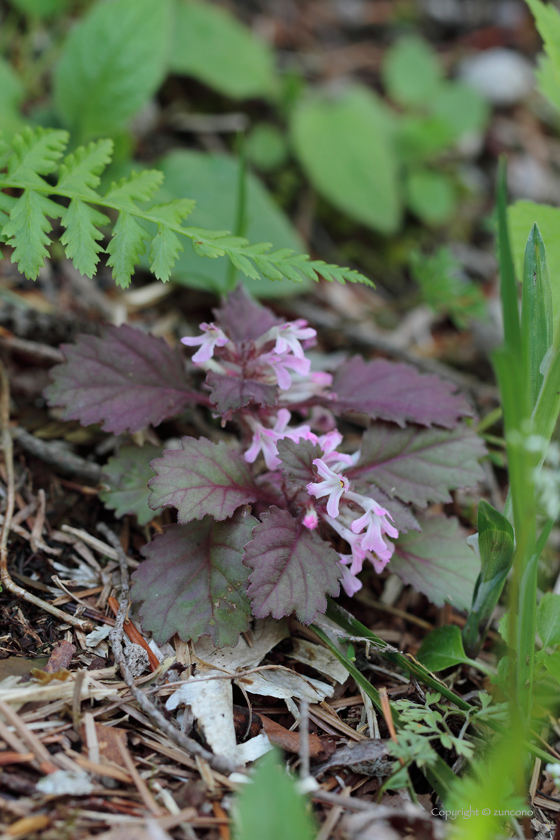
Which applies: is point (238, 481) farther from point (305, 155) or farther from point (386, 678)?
point (305, 155)

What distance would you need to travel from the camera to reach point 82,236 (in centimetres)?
188

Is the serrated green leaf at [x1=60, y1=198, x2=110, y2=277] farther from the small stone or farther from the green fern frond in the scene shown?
the small stone

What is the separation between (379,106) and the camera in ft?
13.9

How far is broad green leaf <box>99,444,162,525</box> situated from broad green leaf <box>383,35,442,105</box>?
3.35 m

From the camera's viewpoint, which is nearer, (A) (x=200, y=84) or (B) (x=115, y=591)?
(B) (x=115, y=591)

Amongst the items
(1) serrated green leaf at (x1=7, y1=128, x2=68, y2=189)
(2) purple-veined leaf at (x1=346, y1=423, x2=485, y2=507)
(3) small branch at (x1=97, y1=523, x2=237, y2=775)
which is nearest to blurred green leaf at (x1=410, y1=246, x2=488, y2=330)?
(2) purple-veined leaf at (x1=346, y1=423, x2=485, y2=507)

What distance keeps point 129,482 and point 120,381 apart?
340 millimetres

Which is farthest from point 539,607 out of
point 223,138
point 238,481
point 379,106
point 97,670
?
point 379,106

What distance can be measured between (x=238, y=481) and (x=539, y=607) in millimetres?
997

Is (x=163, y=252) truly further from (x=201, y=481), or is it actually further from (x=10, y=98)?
(x=10, y=98)

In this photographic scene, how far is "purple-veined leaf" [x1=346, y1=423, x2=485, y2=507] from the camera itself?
204 centimetres

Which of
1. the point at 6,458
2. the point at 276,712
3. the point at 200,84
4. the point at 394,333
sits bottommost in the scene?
the point at 276,712

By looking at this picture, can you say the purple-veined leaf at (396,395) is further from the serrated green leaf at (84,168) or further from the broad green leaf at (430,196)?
the broad green leaf at (430,196)

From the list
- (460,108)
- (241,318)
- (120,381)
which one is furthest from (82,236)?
(460,108)
